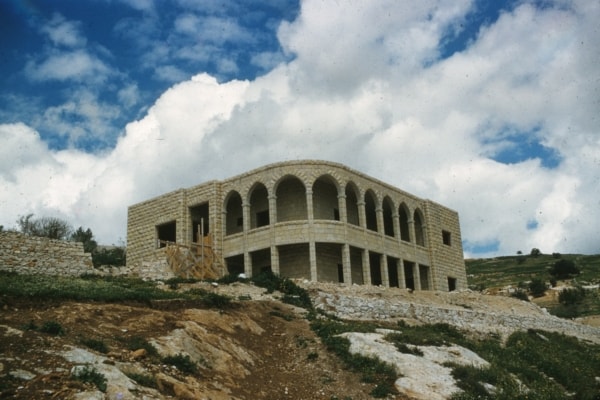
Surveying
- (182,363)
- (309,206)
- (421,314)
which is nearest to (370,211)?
(309,206)

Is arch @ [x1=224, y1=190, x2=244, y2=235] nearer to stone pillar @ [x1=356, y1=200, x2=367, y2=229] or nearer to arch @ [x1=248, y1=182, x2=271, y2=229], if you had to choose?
arch @ [x1=248, y1=182, x2=271, y2=229]

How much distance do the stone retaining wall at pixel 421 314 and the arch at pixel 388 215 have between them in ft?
35.3

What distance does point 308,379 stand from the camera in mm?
16109

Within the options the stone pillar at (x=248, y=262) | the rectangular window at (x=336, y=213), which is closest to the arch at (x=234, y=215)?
the stone pillar at (x=248, y=262)

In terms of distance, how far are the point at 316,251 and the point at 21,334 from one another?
75.3 ft

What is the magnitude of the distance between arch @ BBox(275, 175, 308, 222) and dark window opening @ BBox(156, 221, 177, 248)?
7.00 metres

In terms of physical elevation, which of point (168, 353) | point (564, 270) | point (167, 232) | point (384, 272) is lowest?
point (168, 353)

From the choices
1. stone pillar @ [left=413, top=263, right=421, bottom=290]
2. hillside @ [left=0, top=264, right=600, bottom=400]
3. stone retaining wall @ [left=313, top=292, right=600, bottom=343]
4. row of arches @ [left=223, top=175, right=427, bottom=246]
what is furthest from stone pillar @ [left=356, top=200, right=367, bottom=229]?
hillside @ [left=0, top=264, right=600, bottom=400]

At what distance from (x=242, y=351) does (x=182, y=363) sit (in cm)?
312

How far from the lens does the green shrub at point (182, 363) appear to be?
45.2 feet

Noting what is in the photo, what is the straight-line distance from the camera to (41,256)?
26078 millimetres

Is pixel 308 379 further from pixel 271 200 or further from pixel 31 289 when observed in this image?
pixel 271 200

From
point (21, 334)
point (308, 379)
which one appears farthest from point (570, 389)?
point (21, 334)

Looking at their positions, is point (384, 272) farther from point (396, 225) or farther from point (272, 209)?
point (272, 209)
